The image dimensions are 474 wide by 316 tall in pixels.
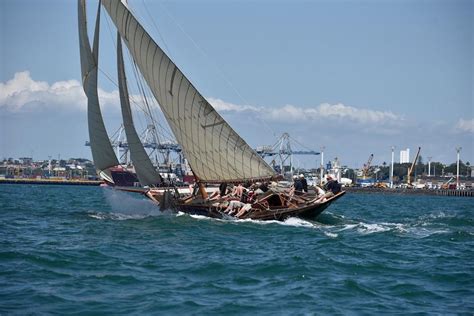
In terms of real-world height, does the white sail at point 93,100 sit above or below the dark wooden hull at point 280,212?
above

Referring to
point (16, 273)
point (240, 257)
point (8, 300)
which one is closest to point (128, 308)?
point (8, 300)

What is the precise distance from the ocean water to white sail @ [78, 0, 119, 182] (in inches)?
262

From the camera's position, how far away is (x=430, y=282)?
63.9ft

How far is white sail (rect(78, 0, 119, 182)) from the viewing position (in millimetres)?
38188

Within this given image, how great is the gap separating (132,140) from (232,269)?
64.4 ft

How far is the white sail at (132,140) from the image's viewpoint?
39.1 metres

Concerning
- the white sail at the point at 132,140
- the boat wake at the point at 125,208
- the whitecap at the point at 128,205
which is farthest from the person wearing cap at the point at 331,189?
the whitecap at the point at 128,205

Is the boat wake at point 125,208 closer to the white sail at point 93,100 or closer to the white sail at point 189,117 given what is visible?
the white sail at point 93,100

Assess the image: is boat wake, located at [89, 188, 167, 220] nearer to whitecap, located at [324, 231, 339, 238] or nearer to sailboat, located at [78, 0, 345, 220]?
sailboat, located at [78, 0, 345, 220]

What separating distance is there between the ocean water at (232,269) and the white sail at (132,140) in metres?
6.74

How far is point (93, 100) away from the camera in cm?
3806

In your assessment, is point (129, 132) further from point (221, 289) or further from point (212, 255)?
point (221, 289)

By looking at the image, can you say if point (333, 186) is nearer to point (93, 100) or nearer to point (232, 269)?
point (93, 100)

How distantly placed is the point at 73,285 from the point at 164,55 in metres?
16.2
